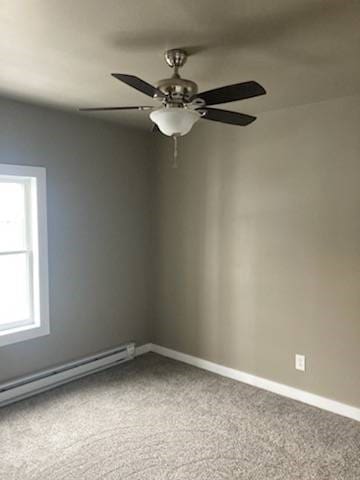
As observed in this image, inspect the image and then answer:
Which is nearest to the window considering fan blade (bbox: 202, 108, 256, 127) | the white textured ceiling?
the white textured ceiling

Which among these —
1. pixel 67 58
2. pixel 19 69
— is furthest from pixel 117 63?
pixel 19 69

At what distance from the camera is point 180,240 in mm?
4266

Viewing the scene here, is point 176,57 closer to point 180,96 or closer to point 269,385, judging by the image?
point 180,96

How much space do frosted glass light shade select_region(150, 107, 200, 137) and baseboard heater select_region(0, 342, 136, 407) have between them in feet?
8.11

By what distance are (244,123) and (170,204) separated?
6.45 ft

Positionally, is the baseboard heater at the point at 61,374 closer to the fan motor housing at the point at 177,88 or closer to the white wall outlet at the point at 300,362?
the white wall outlet at the point at 300,362

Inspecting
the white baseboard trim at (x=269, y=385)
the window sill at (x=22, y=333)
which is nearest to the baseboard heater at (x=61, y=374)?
the window sill at (x=22, y=333)

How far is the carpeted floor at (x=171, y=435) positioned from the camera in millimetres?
2496

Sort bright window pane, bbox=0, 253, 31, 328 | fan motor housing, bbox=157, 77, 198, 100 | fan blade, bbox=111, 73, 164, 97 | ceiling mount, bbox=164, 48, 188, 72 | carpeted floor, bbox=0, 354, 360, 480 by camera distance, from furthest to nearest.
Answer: bright window pane, bbox=0, 253, 31, 328 → carpeted floor, bbox=0, 354, 360, 480 → ceiling mount, bbox=164, 48, 188, 72 → fan motor housing, bbox=157, 77, 198, 100 → fan blade, bbox=111, 73, 164, 97

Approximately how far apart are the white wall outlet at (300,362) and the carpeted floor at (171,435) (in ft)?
0.97

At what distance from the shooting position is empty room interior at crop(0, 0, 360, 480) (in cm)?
214

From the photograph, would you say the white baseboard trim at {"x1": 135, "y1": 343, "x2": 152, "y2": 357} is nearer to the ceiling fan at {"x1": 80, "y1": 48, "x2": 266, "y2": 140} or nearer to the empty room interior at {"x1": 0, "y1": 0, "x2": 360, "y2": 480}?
the empty room interior at {"x1": 0, "y1": 0, "x2": 360, "y2": 480}

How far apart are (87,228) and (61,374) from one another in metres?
1.35

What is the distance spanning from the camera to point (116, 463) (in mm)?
2559
